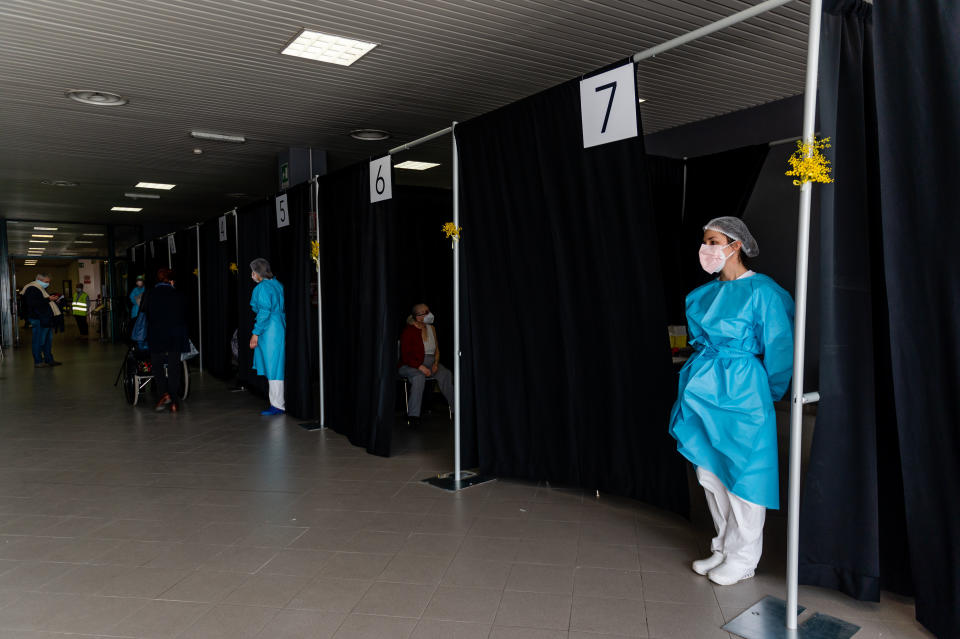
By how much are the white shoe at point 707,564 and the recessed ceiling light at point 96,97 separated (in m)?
5.48

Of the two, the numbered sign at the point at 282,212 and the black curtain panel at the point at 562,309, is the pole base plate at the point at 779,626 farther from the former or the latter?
the numbered sign at the point at 282,212

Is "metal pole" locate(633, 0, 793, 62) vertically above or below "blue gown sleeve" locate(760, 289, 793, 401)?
above

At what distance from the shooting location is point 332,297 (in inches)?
221

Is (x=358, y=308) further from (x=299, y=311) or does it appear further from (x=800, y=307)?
(x=800, y=307)

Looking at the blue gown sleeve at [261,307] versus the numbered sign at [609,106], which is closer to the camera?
the numbered sign at [609,106]

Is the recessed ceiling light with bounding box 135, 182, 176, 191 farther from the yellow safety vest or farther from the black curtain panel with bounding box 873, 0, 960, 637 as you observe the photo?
the black curtain panel with bounding box 873, 0, 960, 637

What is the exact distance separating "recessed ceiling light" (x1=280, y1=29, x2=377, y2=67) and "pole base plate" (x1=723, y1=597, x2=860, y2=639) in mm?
3950

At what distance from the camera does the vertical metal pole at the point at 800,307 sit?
2223mm

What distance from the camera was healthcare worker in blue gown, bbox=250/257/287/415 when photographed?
252 inches

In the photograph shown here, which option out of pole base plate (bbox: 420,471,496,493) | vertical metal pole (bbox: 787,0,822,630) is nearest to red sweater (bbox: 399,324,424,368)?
pole base plate (bbox: 420,471,496,493)

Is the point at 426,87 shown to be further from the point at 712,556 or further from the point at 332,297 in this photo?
the point at 712,556

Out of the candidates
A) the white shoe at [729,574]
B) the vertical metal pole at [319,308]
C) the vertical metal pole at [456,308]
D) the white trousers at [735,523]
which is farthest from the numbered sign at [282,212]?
the white shoe at [729,574]

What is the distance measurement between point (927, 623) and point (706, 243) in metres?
1.57

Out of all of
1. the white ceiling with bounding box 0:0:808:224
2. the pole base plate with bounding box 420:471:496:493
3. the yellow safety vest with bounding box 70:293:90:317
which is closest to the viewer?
the white ceiling with bounding box 0:0:808:224
